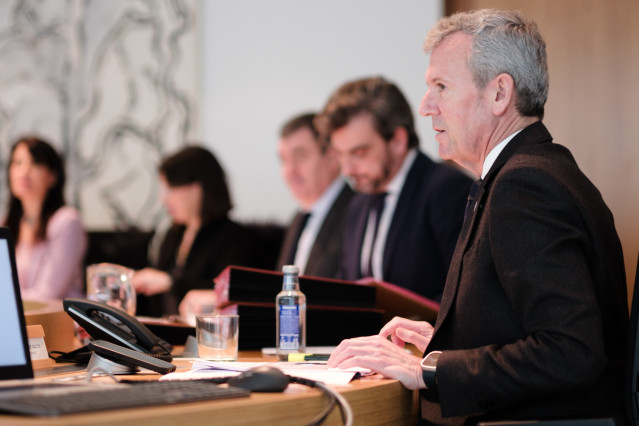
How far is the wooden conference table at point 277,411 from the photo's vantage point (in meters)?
1.08

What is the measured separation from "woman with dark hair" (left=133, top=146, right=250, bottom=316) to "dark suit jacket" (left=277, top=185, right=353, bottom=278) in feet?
1.12

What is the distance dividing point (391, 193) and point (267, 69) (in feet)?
7.06

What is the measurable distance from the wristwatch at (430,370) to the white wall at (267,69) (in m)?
3.01

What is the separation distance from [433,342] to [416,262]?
1.30m

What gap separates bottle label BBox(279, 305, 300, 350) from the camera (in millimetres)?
1907

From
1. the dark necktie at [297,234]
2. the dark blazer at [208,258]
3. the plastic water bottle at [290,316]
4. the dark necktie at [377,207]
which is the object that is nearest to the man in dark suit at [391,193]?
the dark necktie at [377,207]

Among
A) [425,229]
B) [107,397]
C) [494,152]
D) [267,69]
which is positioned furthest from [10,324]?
[267,69]

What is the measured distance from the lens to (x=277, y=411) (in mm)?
1264

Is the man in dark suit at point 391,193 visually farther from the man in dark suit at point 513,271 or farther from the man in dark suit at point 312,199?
the man in dark suit at point 513,271

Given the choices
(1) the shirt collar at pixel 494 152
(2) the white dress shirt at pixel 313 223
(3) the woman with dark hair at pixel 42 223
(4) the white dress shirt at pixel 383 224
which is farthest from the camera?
(3) the woman with dark hair at pixel 42 223

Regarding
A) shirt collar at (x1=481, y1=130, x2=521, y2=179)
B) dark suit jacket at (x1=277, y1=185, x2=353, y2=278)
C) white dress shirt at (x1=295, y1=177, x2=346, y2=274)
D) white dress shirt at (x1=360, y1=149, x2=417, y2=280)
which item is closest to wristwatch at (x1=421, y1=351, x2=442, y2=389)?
shirt collar at (x1=481, y1=130, x2=521, y2=179)

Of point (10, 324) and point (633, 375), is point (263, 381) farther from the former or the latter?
point (633, 375)

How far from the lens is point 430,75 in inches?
Answer: 70.2

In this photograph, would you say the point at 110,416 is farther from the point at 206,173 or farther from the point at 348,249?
the point at 206,173
